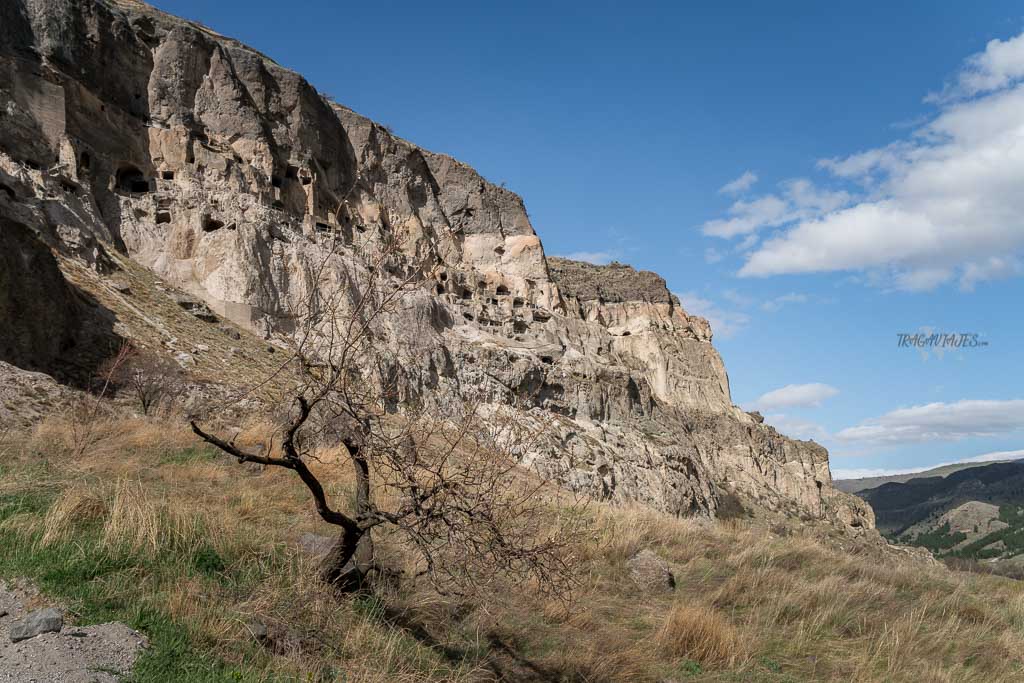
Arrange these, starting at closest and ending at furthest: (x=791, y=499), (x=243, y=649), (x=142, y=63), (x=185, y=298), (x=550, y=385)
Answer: (x=243, y=649), (x=185, y=298), (x=142, y=63), (x=550, y=385), (x=791, y=499)

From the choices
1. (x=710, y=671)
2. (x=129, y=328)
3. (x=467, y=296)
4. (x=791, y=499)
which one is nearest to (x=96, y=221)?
(x=129, y=328)

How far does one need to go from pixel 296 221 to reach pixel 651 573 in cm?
2392

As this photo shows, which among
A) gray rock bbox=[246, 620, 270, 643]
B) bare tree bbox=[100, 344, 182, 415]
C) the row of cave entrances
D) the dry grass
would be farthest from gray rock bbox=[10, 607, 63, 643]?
the row of cave entrances

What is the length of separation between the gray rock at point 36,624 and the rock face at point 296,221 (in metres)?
8.40

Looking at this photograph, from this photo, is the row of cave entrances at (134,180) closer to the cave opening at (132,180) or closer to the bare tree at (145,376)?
the cave opening at (132,180)

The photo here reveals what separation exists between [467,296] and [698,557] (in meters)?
28.1

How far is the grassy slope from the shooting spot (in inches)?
143

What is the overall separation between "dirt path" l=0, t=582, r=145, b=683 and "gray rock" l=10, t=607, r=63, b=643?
0.07 feet

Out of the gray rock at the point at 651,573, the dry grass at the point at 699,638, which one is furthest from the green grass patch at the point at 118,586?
the gray rock at the point at 651,573

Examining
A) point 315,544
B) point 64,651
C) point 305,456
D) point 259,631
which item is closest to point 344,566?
point 315,544

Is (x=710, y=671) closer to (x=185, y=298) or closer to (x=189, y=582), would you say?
(x=189, y=582)

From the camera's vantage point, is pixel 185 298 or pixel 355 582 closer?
pixel 355 582

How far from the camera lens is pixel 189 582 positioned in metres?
3.90

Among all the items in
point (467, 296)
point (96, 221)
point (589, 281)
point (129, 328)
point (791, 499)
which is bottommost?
point (791, 499)
